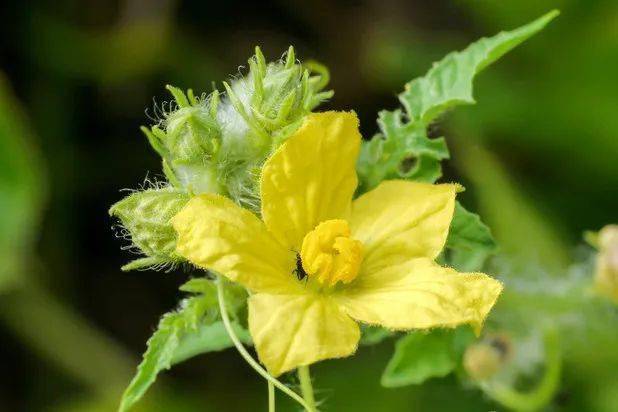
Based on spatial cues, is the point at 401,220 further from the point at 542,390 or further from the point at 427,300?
the point at 542,390

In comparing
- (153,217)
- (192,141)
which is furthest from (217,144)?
(153,217)

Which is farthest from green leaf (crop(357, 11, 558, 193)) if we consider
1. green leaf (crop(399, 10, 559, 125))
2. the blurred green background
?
the blurred green background

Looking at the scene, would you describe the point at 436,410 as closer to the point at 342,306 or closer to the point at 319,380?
the point at 319,380

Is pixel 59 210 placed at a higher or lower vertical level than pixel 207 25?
lower

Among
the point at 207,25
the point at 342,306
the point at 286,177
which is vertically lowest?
the point at 342,306

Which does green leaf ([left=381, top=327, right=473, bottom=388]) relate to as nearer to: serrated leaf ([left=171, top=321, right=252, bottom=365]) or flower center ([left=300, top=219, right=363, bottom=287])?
serrated leaf ([left=171, top=321, right=252, bottom=365])

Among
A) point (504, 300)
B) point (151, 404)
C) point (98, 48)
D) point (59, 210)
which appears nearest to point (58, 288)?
point (59, 210)
